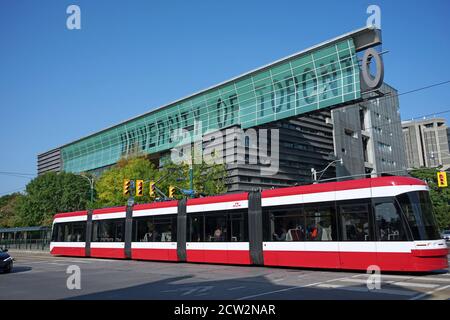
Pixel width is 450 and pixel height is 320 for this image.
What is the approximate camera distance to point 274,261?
54.9 feet

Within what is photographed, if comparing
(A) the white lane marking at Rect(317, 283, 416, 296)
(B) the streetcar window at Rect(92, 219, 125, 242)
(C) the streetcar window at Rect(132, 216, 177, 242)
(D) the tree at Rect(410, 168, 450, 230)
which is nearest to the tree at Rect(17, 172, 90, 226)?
(B) the streetcar window at Rect(92, 219, 125, 242)

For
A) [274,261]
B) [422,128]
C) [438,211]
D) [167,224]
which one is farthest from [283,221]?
[422,128]

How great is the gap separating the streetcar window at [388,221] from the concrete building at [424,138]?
13586cm

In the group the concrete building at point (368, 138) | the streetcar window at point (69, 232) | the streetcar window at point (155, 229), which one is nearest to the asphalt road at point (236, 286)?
the streetcar window at point (155, 229)

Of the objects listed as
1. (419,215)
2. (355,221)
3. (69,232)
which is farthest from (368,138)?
(419,215)

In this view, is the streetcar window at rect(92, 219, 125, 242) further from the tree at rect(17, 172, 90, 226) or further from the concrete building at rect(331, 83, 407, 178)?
the concrete building at rect(331, 83, 407, 178)

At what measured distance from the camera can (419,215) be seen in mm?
13445

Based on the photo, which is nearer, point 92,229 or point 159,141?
A: point 92,229

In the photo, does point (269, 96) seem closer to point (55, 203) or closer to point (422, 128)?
point (55, 203)

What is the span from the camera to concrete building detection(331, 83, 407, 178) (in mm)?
67625

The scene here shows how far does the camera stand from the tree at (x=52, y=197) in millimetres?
61812

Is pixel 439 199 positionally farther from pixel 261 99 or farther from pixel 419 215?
pixel 419 215

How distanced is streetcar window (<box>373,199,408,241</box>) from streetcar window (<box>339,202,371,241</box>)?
37 cm

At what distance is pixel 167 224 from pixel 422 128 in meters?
141
